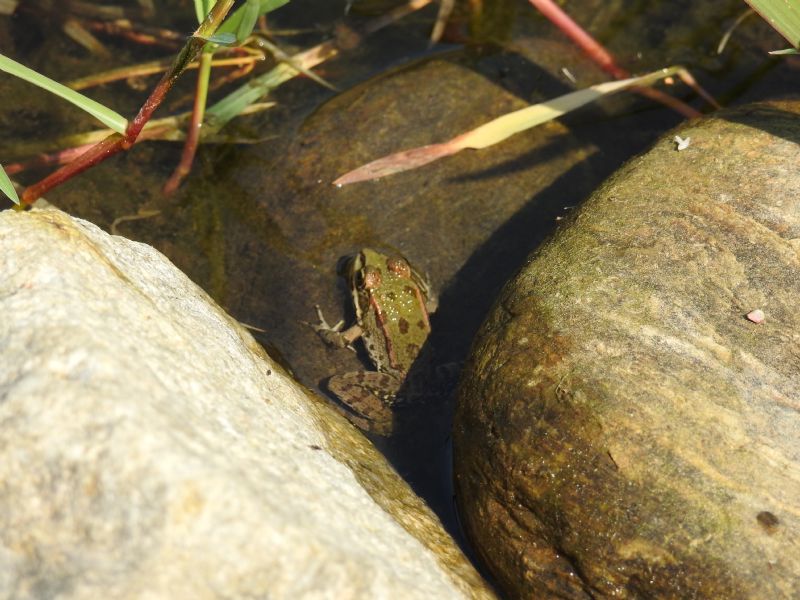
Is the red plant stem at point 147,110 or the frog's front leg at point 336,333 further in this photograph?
the frog's front leg at point 336,333

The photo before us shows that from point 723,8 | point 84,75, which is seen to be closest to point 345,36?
point 84,75

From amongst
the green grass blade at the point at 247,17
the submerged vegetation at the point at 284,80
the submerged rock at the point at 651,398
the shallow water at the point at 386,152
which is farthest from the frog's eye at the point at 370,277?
the green grass blade at the point at 247,17

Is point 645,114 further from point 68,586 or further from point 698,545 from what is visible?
point 68,586

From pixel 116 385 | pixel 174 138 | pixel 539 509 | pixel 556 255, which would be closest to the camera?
pixel 116 385

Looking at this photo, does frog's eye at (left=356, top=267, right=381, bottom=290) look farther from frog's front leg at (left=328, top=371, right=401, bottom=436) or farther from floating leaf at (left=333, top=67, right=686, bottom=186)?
floating leaf at (left=333, top=67, right=686, bottom=186)

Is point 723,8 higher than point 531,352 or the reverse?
higher

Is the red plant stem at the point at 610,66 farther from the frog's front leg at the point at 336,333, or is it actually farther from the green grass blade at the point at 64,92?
the green grass blade at the point at 64,92
